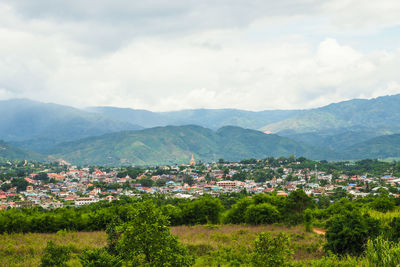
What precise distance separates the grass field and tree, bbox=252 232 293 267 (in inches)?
169

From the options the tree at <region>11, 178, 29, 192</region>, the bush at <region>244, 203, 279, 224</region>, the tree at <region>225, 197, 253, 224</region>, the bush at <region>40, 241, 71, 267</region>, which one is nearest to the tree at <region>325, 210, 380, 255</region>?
the bush at <region>244, 203, 279, 224</region>

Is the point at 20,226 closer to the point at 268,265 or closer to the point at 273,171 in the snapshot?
the point at 268,265

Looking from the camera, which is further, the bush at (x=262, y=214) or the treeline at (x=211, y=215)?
the bush at (x=262, y=214)

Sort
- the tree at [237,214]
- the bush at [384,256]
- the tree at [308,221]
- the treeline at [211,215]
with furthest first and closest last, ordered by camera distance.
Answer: the tree at [237,214]
the treeline at [211,215]
the tree at [308,221]
the bush at [384,256]

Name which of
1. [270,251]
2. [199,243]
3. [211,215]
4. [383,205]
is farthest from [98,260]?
[383,205]

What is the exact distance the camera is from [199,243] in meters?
15.3

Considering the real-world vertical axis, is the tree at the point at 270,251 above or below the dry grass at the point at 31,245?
above

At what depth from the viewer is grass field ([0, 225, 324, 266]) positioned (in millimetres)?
13611

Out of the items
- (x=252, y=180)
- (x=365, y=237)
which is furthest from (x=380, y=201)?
(x=252, y=180)

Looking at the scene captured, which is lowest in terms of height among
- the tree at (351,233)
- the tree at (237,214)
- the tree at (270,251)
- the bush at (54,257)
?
the tree at (237,214)

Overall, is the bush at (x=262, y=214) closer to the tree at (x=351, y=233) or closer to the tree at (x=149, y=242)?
the tree at (x=351, y=233)

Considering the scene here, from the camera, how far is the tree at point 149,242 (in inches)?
344

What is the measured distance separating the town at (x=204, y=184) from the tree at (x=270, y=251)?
142ft

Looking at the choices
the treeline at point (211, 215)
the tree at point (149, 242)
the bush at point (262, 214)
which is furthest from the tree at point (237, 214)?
the tree at point (149, 242)
